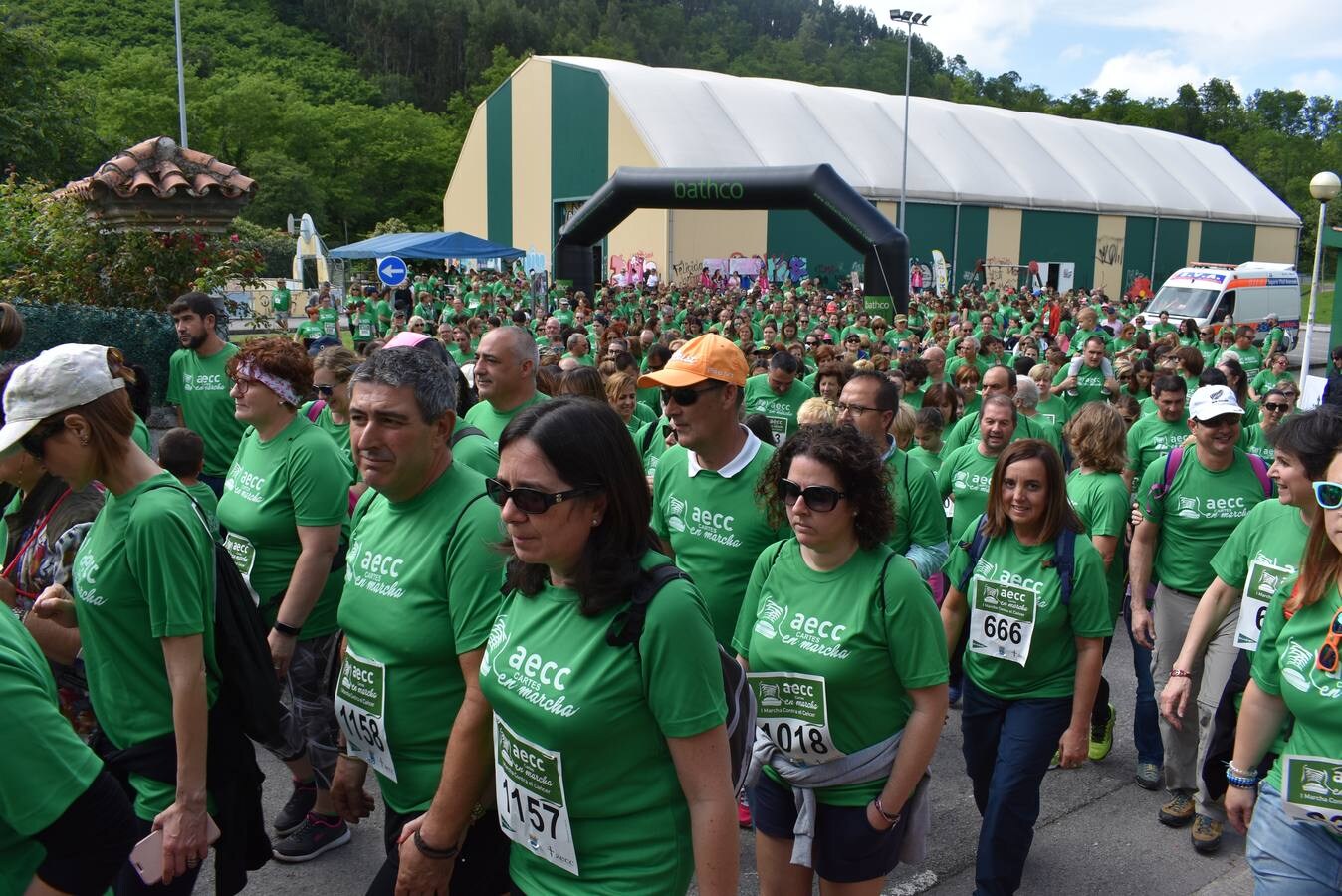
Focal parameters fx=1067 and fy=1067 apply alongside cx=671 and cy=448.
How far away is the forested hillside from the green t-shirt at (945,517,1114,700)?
1401 inches

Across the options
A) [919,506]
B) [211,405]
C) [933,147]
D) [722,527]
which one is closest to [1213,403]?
[919,506]

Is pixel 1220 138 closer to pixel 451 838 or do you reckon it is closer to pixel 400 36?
pixel 400 36

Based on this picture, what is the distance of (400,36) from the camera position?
8900 cm

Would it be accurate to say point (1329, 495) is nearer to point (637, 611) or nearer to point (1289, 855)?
point (1289, 855)

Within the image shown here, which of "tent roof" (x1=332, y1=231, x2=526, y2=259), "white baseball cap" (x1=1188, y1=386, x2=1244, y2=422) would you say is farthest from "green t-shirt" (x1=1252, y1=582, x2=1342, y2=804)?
"tent roof" (x1=332, y1=231, x2=526, y2=259)

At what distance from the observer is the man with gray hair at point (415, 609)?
2.56 meters

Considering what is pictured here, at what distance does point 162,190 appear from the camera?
1165cm

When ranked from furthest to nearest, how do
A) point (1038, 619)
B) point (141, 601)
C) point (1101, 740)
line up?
point (1101, 740)
point (1038, 619)
point (141, 601)

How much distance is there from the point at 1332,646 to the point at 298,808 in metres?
3.79

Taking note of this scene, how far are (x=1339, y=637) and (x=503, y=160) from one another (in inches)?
1744

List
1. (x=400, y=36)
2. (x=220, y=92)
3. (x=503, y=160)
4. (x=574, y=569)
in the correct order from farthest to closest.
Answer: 1. (x=400, y=36)
2. (x=220, y=92)
3. (x=503, y=160)
4. (x=574, y=569)

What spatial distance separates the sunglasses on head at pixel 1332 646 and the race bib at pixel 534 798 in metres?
1.91

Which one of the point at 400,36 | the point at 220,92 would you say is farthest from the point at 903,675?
the point at 400,36

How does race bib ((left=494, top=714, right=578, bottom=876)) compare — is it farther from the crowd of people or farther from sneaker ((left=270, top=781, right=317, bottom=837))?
sneaker ((left=270, top=781, right=317, bottom=837))
